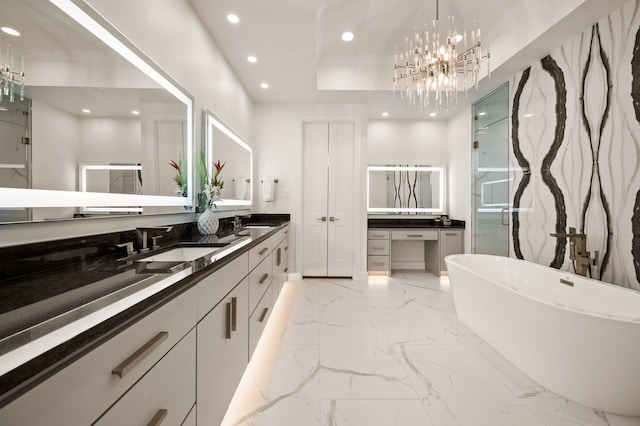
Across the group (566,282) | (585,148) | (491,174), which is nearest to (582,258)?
(566,282)

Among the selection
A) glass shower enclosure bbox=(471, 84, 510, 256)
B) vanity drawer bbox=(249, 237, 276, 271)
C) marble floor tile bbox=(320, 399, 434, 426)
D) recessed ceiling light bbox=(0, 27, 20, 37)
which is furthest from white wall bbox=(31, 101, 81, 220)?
glass shower enclosure bbox=(471, 84, 510, 256)

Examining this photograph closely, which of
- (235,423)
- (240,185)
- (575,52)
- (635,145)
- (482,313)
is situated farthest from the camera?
(240,185)

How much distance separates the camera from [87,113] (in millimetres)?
1237

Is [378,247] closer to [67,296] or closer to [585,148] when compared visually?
[585,148]

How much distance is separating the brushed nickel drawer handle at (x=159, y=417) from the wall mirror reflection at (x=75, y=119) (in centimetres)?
80

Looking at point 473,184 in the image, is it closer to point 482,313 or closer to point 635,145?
point 635,145

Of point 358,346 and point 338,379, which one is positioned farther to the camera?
point 358,346

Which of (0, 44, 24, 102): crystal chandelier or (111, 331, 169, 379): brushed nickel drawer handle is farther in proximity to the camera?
(0, 44, 24, 102): crystal chandelier

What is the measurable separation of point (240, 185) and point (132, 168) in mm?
1965

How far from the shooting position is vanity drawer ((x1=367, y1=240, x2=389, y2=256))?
436cm

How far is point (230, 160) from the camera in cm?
309

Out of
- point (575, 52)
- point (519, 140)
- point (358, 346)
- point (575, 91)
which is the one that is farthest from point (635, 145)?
point (358, 346)

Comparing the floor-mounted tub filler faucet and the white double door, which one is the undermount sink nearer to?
the white double door

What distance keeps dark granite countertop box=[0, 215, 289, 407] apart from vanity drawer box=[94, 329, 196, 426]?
0.18 m
